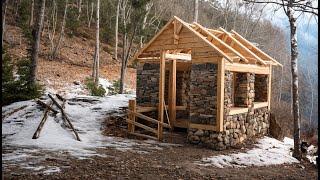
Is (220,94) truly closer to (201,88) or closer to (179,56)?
(201,88)

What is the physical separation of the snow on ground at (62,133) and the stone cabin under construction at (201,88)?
53.8 inches

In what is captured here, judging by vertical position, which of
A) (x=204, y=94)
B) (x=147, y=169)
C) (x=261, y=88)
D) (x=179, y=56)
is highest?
(x=179, y=56)

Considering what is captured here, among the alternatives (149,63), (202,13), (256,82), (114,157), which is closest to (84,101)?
(149,63)

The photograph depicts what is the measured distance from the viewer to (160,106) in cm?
1236

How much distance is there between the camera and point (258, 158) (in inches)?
408

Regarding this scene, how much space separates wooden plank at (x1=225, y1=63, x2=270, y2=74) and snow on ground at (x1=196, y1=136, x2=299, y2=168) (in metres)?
2.63

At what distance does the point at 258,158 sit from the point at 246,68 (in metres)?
3.47

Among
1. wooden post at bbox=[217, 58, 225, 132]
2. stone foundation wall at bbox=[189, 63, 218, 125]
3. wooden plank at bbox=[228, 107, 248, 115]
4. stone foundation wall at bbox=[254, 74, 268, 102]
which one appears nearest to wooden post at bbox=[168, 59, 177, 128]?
stone foundation wall at bbox=[189, 63, 218, 125]

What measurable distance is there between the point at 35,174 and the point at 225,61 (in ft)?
21.6

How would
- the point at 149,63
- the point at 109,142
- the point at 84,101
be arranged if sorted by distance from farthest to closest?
the point at 84,101
the point at 149,63
the point at 109,142

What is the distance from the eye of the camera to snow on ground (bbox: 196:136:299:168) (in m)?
9.39

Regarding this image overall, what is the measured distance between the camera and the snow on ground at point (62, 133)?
358 inches

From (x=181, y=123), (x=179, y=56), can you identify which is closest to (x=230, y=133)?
(x=181, y=123)

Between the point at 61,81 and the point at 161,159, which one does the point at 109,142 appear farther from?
the point at 61,81
